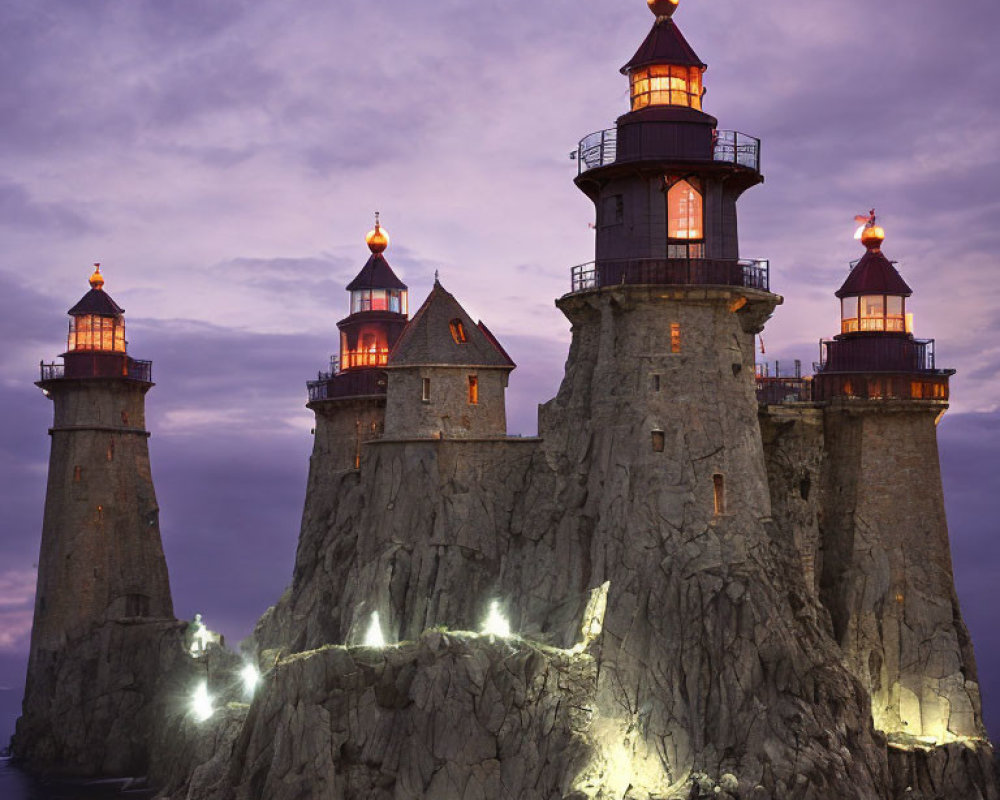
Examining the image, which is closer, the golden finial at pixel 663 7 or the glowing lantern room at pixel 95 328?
the golden finial at pixel 663 7

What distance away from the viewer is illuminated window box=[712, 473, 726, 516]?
7344 centimetres

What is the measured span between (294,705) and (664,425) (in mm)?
18842

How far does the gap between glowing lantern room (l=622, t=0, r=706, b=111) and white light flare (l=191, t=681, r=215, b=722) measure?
1384 inches

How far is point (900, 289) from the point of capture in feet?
276

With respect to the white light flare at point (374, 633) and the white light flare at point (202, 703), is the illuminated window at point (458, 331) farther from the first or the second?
the white light flare at point (202, 703)

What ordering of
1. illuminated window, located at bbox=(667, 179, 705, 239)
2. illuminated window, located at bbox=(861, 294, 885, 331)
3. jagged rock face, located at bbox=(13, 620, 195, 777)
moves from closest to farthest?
1. illuminated window, located at bbox=(667, 179, 705, 239)
2. illuminated window, located at bbox=(861, 294, 885, 331)
3. jagged rock face, located at bbox=(13, 620, 195, 777)

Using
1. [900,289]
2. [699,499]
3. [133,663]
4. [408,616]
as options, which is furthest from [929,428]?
[133,663]

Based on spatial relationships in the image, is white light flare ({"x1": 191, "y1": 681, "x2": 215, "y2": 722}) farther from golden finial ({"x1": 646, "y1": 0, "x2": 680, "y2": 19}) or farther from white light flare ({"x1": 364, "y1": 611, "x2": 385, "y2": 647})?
golden finial ({"x1": 646, "y1": 0, "x2": 680, "y2": 19})

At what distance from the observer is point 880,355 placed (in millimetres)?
82750

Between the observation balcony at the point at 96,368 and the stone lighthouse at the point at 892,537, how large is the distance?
146 feet

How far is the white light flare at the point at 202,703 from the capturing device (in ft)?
283

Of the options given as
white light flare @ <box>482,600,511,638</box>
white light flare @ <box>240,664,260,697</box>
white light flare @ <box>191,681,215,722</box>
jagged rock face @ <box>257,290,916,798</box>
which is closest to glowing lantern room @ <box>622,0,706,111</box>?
jagged rock face @ <box>257,290,916,798</box>

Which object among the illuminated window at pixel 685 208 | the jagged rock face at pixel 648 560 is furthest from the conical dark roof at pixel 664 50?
the jagged rock face at pixel 648 560

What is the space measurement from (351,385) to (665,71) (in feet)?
87.3
